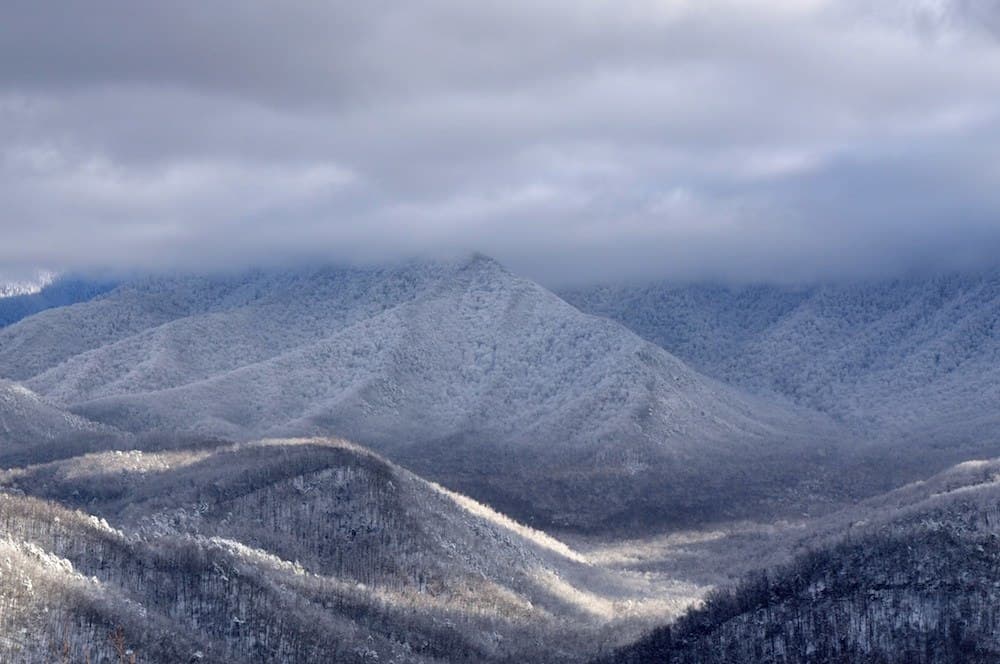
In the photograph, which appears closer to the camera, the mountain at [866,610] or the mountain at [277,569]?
the mountain at [277,569]

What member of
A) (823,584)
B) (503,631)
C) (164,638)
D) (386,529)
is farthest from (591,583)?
(164,638)

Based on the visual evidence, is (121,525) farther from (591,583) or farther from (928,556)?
(928,556)

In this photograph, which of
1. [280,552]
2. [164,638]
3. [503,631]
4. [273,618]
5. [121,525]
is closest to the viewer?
[164,638]

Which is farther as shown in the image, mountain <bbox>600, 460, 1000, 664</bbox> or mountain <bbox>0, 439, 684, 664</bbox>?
mountain <bbox>600, 460, 1000, 664</bbox>
